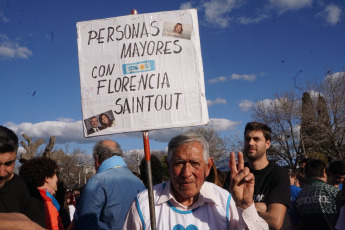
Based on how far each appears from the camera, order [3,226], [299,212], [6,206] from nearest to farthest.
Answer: [3,226], [6,206], [299,212]

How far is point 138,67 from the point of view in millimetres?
2615

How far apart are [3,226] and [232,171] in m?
1.51

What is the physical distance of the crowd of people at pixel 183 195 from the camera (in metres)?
2.39

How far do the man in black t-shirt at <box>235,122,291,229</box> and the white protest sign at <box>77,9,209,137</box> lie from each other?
3.99ft

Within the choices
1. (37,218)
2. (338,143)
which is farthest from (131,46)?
(338,143)

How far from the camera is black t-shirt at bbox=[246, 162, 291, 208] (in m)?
3.22

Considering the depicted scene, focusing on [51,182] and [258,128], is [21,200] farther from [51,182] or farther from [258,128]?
[258,128]

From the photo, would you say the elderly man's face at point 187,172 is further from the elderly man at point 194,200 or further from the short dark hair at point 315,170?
the short dark hair at point 315,170

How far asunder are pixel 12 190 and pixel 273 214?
86.1 inches

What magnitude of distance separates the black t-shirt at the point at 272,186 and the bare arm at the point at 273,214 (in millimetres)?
53

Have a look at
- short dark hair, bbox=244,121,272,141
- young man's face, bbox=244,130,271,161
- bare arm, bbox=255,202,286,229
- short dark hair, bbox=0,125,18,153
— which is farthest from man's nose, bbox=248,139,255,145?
short dark hair, bbox=0,125,18,153

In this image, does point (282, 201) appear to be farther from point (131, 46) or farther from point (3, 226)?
point (3, 226)

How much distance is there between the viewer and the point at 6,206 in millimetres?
2480

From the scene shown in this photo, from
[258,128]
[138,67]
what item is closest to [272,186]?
[258,128]
